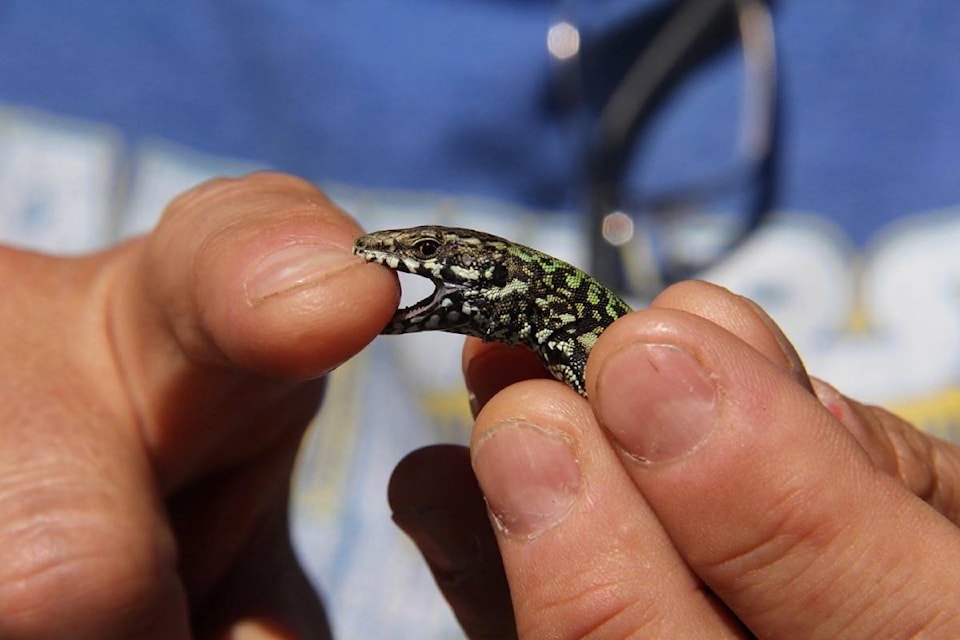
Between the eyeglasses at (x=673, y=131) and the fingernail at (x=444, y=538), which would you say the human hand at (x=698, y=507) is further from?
the eyeglasses at (x=673, y=131)

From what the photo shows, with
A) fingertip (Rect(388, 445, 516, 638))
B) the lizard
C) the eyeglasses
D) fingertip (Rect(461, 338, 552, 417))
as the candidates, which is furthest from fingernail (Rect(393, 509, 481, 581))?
the eyeglasses

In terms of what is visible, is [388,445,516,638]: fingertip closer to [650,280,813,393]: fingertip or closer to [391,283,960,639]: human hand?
[391,283,960,639]: human hand

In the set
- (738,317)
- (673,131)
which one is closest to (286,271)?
(738,317)

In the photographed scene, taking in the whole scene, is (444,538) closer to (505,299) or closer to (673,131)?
(505,299)

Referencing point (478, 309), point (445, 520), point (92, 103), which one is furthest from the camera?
point (92, 103)

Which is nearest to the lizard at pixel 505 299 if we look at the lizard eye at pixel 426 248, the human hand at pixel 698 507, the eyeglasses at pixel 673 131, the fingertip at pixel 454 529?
the lizard eye at pixel 426 248

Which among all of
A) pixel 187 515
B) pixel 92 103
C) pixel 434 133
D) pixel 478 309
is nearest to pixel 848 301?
pixel 434 133

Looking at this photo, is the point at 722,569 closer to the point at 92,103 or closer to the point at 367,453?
the point at 367,453
